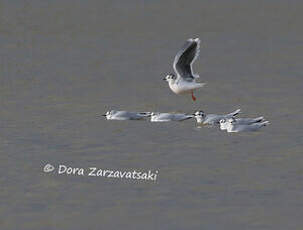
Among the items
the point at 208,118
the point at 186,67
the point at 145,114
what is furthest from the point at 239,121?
the point at 186,67

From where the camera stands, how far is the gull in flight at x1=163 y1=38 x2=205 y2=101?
2709 centimetres

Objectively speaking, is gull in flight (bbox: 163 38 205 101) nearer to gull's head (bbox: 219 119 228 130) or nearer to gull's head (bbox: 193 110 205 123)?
gull's head (bbox: 193 110 205 123)

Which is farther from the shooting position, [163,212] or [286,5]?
[286,5]

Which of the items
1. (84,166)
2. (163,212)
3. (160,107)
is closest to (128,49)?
(160,107)

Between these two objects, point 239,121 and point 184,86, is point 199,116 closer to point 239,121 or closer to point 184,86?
point 239,121

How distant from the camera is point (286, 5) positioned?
52844 millimetres

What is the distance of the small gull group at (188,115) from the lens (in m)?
25.0

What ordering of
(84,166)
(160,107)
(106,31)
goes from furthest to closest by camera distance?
(106,31)
(160,107)
(84,166)

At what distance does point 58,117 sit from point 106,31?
67.1 ft

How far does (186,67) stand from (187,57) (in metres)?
0.31

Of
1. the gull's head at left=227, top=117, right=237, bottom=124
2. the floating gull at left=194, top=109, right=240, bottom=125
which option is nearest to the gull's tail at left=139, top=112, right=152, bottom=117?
the floating gull at left=194, top=109, right=240, bottom=125

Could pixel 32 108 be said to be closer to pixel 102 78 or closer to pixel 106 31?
pixel 102 78

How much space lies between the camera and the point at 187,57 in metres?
27.2

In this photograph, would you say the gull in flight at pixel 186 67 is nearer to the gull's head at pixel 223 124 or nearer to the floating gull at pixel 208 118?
the floating gull at pixel 208 118
